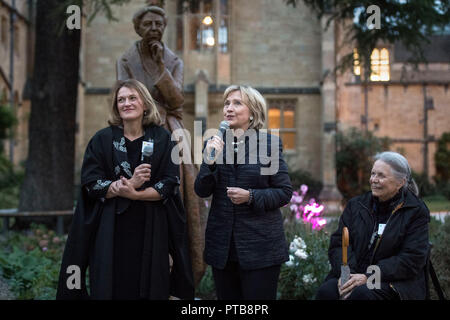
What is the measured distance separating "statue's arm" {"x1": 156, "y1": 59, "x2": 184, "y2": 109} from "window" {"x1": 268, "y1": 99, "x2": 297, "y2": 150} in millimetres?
14987

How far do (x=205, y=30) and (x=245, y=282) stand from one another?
16.4 metres

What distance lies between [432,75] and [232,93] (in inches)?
1008

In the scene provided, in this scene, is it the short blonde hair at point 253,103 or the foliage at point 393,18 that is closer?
the short blonde hair at point 253,103

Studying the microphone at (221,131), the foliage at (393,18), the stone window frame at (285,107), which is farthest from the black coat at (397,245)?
the stone window frame at (285,107)

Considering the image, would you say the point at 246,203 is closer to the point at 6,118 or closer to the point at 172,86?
the point at 172,86

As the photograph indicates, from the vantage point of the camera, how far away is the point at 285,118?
18.9m

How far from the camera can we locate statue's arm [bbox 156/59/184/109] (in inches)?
150

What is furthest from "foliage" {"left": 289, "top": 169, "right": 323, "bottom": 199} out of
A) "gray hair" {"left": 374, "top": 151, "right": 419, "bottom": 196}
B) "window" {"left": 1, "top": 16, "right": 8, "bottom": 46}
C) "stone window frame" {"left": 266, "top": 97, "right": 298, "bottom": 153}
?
"gray hair" {"left": 374, "top": 151, "right": 419, "bottom": 196}

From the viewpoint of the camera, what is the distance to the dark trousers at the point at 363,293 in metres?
3.08

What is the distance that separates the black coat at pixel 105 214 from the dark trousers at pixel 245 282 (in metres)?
0.29

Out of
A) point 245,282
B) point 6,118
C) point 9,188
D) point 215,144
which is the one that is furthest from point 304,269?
point 9,188

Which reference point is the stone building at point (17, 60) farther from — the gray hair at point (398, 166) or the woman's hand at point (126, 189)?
the gray hair at point (398, 166)
